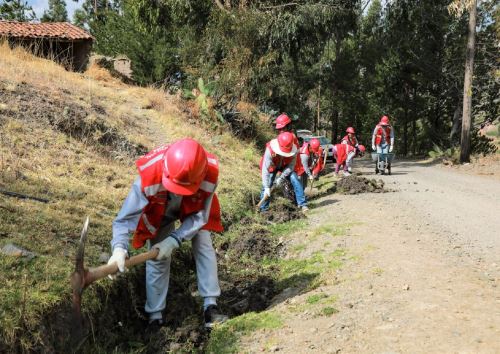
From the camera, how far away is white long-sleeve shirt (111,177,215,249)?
385 centimetres

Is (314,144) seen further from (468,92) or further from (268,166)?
(468,92)

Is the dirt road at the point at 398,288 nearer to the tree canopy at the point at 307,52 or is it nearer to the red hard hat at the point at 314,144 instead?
the red hard hat at the point at 314,144

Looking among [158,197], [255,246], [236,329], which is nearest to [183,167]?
[158,197]

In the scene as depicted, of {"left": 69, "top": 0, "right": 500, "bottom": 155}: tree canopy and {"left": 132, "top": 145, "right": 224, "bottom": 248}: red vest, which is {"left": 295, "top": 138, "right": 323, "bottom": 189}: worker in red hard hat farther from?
{"left": 69, "top": 0, "right": 500, "bottom": 155}: tree canopy

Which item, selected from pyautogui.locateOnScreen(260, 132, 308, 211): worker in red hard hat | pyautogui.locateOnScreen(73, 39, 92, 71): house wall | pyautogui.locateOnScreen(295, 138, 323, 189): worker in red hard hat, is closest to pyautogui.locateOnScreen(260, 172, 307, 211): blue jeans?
pyautogui.locateOnScreen(260, 132, 308, 211): worker in red hard hat

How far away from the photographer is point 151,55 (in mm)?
20359

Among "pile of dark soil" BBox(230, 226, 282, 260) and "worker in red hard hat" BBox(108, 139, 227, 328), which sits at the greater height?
"worker in red hard hat" BBox(108, 139, 227, 328)

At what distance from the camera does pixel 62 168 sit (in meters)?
7.75

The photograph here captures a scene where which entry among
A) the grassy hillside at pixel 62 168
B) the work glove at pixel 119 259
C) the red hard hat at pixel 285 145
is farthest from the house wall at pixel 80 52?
the work glove at pixel 119 259

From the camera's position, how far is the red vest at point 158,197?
3987 millimetres

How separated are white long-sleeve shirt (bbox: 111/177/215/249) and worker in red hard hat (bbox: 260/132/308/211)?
164 inches

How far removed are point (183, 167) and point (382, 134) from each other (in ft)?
36.3

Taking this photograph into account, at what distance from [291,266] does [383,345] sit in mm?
2590

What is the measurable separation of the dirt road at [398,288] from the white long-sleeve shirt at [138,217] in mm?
1057
